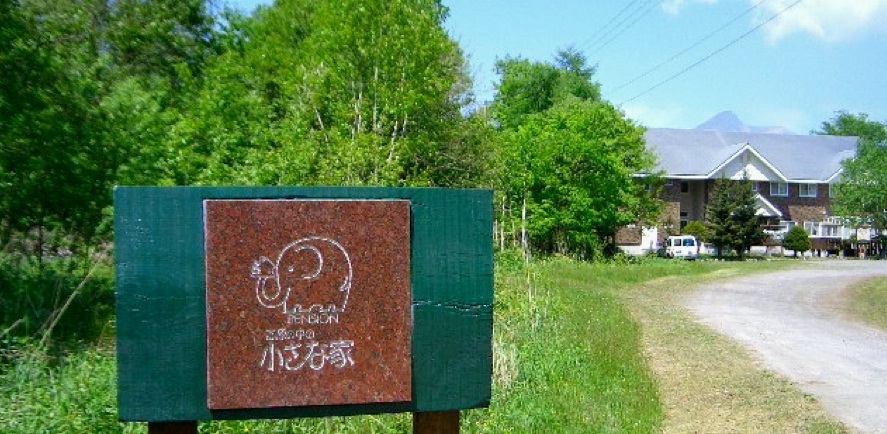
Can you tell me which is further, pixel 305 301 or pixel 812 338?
pixel 812 338


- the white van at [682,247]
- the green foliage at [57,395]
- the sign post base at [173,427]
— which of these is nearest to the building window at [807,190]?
the white van at [682,247]

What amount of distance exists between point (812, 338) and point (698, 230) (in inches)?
1719

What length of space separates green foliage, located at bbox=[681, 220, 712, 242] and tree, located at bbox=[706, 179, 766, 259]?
3.79ft

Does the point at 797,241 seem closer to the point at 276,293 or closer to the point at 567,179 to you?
the point at 567,179

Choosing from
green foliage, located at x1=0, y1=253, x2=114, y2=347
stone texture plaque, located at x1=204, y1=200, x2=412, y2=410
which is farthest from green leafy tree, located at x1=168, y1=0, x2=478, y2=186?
stone texture plaque, located at x1=204, y1=200, x2=412, y2=410

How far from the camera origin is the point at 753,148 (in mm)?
66250

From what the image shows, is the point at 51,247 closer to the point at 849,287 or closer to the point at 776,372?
the point at 776,372

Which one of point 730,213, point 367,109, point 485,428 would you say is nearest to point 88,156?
point 485,428

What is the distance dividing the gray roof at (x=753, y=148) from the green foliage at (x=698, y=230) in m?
4.73

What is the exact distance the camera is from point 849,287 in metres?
29.0

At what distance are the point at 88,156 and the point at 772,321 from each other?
1347 cm

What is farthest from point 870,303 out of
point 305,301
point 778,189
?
point 778,189

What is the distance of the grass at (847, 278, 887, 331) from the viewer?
776 inches

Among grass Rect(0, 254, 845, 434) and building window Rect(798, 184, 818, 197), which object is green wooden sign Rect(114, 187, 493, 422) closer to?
grass Rect(0, 254, 845, 434)
